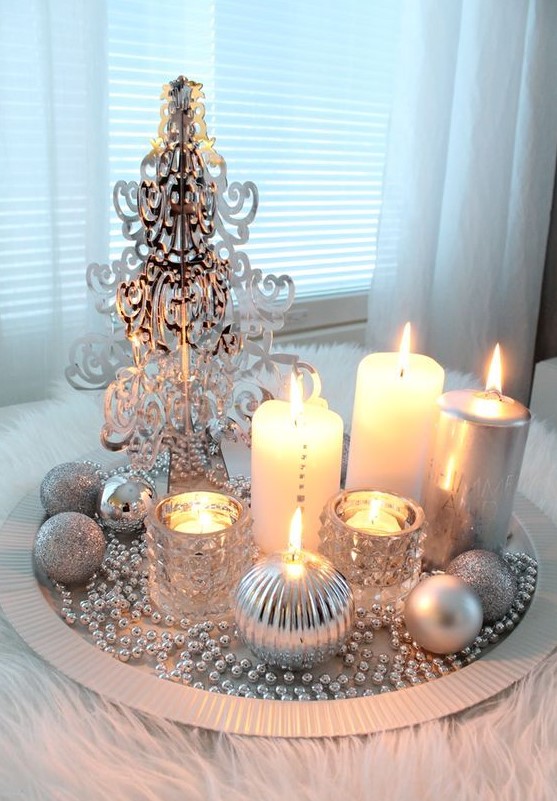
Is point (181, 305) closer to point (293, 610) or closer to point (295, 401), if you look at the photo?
point (295, 401)

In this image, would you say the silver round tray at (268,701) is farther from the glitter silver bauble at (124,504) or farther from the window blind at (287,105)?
the window blind at (287,105)

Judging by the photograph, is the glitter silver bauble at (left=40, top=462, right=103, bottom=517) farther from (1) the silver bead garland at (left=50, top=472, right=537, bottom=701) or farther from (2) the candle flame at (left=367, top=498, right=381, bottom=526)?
(2) the candle flame at (left=367, top=498, right=381, bottom=526)

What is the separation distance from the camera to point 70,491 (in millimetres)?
662

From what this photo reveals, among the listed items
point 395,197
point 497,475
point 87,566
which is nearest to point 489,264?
point 395,197

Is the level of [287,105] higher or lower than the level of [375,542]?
higher

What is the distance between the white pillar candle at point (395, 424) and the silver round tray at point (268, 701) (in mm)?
151

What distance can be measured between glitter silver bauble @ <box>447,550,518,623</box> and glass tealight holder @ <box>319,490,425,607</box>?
0.12 feet

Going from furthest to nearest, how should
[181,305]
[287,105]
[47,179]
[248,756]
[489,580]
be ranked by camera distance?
[287,105] → [47,179] → [181,305] → [489,580] → [248,756]

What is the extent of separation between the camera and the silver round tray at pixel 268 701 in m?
0.45

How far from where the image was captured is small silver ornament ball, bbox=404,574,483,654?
50 centimetres

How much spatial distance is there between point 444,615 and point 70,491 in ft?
1.16

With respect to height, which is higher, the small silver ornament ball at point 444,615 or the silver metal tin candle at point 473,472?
the silver metal tin candle at point 473,472

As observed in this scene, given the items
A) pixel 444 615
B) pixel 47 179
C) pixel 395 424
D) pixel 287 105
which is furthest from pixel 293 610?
pixel 287 105

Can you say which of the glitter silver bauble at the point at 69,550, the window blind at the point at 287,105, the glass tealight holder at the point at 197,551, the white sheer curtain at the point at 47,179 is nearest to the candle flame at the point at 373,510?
the glass tealight holder at the point at 197,551
